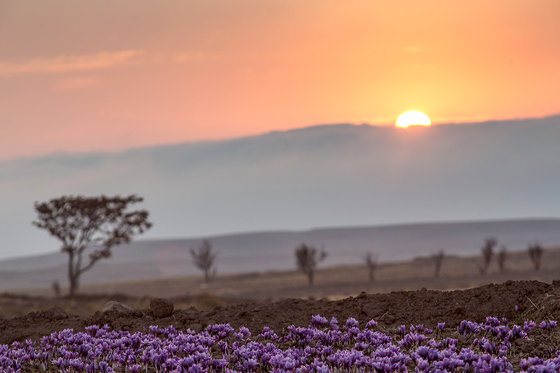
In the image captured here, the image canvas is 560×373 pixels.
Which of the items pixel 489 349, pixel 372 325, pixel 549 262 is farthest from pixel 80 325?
pixel 549 262

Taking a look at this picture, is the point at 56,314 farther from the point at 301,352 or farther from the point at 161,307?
the point at 301,352

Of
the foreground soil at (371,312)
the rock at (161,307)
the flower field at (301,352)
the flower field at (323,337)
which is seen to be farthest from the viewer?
the rock at (161,307)

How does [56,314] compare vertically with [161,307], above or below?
below

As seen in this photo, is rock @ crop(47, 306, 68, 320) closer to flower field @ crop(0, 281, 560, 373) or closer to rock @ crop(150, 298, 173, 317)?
flower field @ crop(0, 281, 560, 373)

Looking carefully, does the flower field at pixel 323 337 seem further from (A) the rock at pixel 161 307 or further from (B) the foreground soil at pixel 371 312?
(A) the rock at pixel 161 307

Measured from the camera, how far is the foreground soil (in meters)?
9.01

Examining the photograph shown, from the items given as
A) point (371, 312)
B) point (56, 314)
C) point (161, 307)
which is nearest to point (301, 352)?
point (371, 312)

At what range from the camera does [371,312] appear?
9.44 metres

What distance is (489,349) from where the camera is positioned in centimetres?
648

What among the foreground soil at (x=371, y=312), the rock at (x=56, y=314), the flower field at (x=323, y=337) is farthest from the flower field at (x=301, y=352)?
the rock at (x=56, y=314)

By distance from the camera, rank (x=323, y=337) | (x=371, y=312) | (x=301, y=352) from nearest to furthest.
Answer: (x=301, y=352)
(x=323, y=337)
(x=371, y=312)

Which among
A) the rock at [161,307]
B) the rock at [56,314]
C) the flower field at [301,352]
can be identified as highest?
the rock at [161,307]

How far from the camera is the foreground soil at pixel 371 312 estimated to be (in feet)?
29.6

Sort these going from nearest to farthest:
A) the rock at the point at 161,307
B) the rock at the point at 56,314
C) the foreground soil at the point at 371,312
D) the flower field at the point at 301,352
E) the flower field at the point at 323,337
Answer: the flower field at the point at 301,352, the flower field at the point at 323,337, the foreground soil at the point at 371,312, the rock at the point at 161,307, the rock at the point at 56,314
